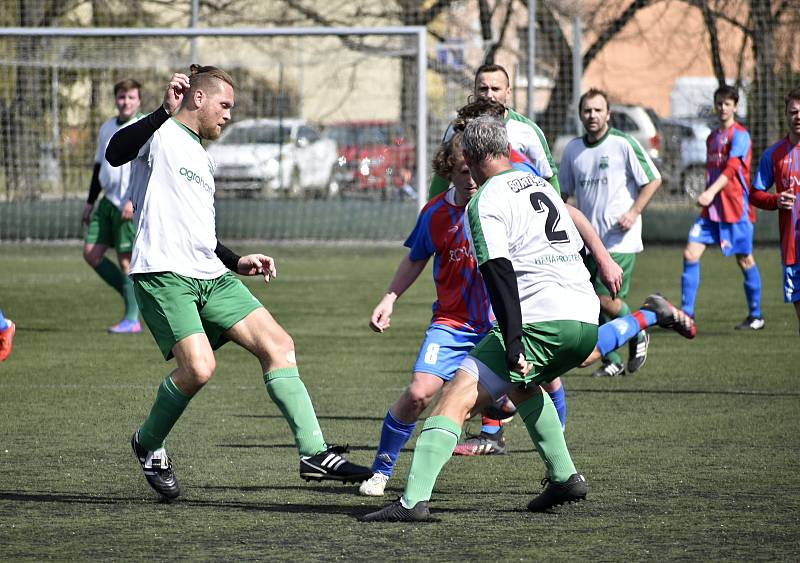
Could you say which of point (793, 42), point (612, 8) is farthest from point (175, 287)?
point (612, 8)

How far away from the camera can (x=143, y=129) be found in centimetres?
603

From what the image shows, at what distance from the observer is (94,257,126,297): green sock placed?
42.9 feet

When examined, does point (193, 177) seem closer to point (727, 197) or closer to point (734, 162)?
point (734, 162)

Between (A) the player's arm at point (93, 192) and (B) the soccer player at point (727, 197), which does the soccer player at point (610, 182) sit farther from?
(A) the player's arm at point (93, 192)

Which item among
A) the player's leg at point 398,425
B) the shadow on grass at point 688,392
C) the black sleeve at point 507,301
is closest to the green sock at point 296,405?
the player's leg at point 398,425

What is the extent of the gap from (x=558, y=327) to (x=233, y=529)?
1.50 m

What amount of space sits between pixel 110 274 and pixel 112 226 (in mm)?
526

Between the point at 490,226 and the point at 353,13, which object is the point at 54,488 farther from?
the point at 353,13

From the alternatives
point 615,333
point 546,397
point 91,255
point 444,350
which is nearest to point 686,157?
point 91,255

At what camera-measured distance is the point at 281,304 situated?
15141 millimetres

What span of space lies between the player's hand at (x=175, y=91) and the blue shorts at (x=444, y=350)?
1.51 m

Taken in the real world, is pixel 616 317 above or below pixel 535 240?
below

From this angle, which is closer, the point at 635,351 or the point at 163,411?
the point at 163,411

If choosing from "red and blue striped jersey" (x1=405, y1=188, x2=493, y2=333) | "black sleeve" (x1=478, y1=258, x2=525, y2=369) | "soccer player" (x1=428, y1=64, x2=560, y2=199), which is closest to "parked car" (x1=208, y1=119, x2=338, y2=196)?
"soccer player" (x1=428, y1=64, x2=560, y2=199)
